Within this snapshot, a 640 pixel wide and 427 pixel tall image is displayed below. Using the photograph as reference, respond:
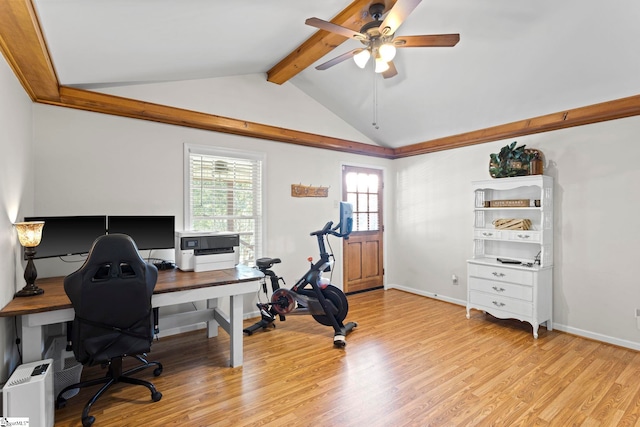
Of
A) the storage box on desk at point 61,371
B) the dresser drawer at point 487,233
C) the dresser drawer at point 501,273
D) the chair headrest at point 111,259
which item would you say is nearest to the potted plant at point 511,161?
the dresser drawer at point 487,233

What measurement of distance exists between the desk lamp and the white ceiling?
1262 mm

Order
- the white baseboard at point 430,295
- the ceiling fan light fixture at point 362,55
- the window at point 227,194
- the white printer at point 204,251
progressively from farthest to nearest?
the white baseboard at point 430,295 < the window at point 227,194 < the white printer at point 204,251 < the ceiling fan light fixture at point 362,55

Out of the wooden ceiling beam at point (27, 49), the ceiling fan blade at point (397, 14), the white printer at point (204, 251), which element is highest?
the ceiling fan blade at point (397, 14)

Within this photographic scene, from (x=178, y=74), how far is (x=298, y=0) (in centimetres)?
159

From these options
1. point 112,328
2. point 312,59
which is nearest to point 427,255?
point 312,59

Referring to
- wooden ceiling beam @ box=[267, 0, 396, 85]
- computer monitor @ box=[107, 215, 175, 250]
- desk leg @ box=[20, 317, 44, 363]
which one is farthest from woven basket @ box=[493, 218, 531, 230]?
desk leg @ box=[20, 317, 44, 363]

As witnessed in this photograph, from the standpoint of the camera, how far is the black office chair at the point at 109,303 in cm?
196

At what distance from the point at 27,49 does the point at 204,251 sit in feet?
6.36

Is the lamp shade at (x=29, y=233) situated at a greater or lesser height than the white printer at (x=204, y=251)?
greater

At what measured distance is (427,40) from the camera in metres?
2.33

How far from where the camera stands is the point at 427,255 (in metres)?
5.15

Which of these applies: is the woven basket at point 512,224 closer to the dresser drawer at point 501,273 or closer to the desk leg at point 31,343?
the dresser drawer at point 501,273

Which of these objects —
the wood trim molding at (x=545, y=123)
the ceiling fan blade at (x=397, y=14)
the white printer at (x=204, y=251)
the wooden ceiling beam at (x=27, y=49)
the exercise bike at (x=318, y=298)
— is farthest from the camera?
the exercise bike at (x=318, y=298)

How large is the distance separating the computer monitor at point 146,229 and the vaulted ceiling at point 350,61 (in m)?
1.13
